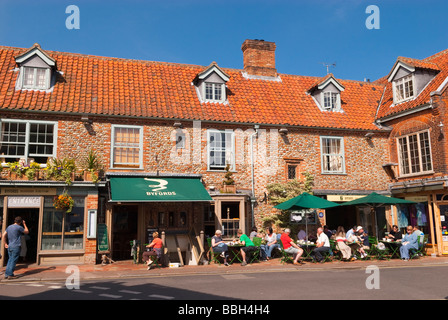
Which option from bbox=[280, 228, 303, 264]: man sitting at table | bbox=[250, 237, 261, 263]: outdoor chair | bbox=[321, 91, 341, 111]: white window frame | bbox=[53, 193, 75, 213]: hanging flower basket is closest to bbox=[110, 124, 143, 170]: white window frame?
bbox=[53, 193, 75, 213]: hanging flower basket

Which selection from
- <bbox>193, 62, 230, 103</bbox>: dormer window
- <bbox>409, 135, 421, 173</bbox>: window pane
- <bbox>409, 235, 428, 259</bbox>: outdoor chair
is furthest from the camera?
<bbox>193, 62, 230, 103</bbox>: dormer window

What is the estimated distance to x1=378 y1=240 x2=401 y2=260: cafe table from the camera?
17.4 metres

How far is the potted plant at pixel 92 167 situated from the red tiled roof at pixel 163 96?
6.74 ft

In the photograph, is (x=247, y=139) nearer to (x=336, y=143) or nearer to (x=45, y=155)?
(x=336, y=143)

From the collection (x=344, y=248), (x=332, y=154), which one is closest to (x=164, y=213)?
(x=344, y=248)

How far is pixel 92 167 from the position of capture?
16328 millimetres

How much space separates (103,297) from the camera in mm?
9062

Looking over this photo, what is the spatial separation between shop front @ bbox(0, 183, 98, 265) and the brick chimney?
12185 mm

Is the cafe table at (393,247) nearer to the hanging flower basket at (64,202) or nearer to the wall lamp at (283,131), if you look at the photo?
the wall lamp at (283,131)

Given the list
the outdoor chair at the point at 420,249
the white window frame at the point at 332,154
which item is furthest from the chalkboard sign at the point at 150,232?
the outdoor chair at the point at 420,249

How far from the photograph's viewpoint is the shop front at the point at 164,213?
52.7ft

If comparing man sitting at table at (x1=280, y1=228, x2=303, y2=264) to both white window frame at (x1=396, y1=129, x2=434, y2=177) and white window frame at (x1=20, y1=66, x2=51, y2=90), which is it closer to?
white window frame at (x1=396, y1=129, x2=434, y2=177)

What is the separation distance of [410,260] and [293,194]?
580cm
